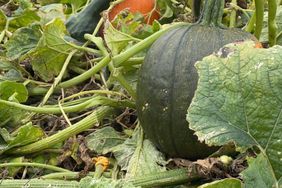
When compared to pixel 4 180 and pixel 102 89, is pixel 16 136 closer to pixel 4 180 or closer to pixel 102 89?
pixel 4 180

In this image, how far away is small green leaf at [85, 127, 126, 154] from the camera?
1608mm

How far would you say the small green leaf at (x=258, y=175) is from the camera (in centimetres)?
111

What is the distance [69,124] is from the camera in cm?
167

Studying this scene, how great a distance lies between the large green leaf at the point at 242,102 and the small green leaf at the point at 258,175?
1.3 inches

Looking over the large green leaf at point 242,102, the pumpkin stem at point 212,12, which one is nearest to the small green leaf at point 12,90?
the pumpkin stem at point 212,12

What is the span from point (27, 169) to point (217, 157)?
46 centimetres

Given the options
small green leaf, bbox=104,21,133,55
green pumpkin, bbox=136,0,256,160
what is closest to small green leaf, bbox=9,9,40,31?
small green leaf, bbox=104,21,133,55

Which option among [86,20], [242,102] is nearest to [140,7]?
[86,20]

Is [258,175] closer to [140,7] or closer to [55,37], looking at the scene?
[55,37]

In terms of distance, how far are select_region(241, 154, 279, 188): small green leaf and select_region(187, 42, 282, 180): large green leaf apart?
0.11 ft

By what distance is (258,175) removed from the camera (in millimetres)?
1117

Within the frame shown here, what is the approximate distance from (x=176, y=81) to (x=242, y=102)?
13.7 inches

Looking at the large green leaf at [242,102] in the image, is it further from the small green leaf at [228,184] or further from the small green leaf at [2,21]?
the small green leaf at [2,21]

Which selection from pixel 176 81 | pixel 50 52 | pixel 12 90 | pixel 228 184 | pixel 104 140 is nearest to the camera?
pixel 228 184
